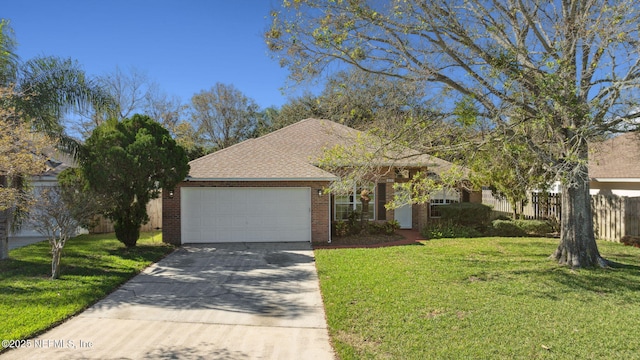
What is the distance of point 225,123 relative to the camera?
36.8 meters

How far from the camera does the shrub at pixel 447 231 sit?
14.9m

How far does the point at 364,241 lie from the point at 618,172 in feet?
37.5

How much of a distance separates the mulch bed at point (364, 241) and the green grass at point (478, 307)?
7.18ft

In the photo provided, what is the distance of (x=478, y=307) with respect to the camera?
6.59m

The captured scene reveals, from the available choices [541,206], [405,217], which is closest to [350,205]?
[405,217]

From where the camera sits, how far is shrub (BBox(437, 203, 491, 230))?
1602 cm

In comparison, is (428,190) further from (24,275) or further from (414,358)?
(24,275)

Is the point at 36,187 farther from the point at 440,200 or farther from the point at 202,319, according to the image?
the point at 440,200

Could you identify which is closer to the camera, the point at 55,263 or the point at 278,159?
the point at 55,263

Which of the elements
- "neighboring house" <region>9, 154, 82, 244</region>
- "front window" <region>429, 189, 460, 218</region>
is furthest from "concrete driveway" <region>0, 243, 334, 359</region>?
"front window" <region>429, 189, 460, 218</region>

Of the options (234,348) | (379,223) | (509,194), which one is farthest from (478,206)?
(234,348)

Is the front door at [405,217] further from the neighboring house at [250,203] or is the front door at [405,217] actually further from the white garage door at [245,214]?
the white garage door at [245,214]

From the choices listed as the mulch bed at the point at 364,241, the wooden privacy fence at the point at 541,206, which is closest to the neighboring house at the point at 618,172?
the wooden privacy fence at the point at 541,206

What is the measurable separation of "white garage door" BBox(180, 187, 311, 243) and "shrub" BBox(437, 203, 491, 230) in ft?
20.5
